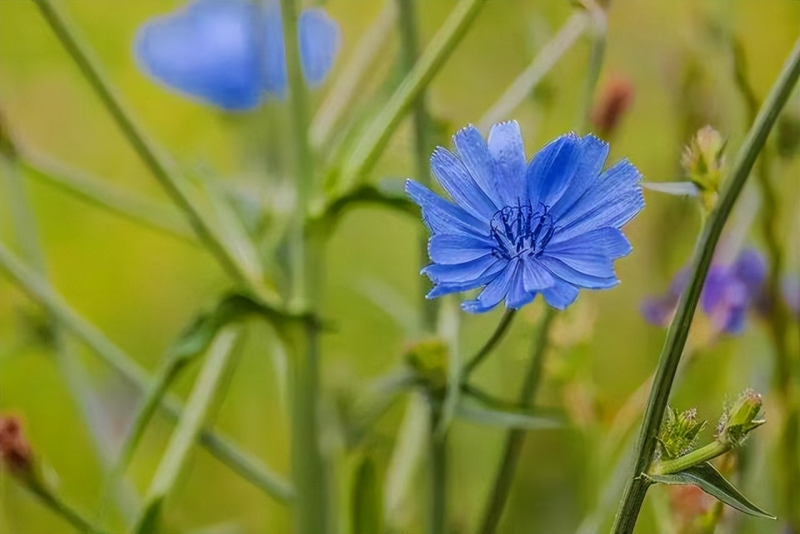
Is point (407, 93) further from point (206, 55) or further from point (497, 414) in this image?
point (206, 55)

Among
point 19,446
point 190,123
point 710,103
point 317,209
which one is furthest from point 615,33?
point 19,446

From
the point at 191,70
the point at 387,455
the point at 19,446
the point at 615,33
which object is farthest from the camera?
the point at 615,33

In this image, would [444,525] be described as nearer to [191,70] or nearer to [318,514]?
[318,514]

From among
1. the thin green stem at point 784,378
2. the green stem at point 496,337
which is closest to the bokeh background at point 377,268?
the thin green stem at point 784,378

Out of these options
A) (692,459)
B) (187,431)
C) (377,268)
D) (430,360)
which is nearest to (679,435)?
(692,459)

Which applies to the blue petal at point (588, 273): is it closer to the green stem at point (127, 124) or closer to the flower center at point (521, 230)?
the flower center at point (521, 230)

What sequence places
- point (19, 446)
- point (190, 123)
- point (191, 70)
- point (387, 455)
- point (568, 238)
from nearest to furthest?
point (568, 238)
point (19, 446)
point (191, 70)
point (387, 455)
point (190, 123)

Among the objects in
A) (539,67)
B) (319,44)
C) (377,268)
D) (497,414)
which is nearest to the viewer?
(497,414)
